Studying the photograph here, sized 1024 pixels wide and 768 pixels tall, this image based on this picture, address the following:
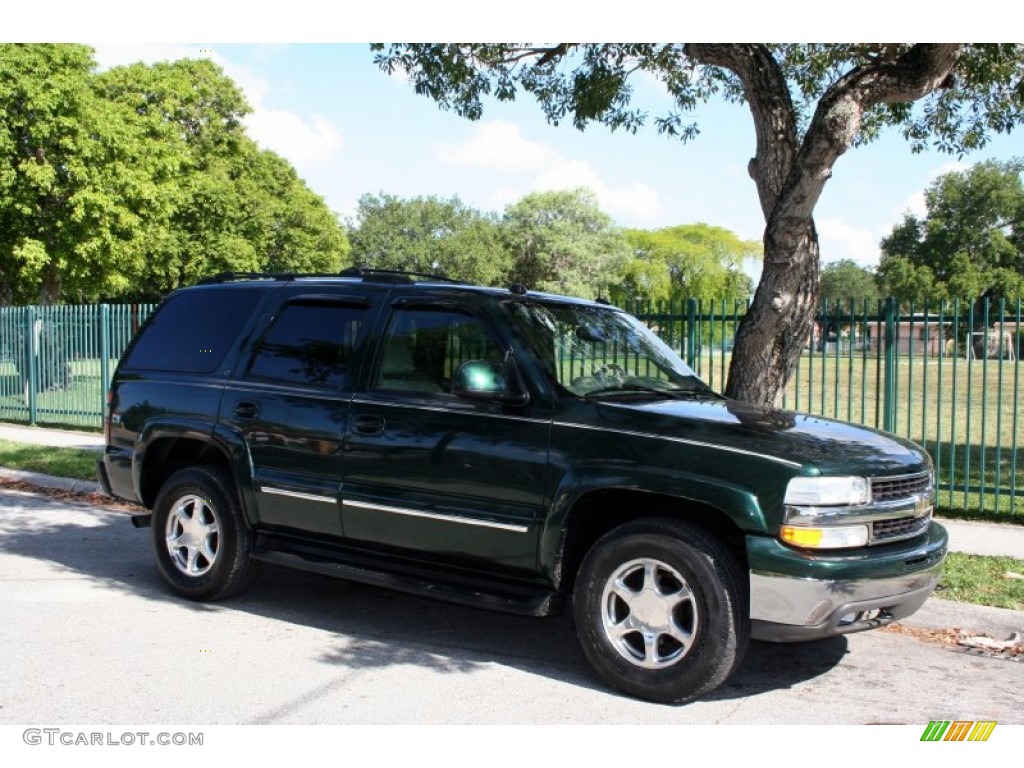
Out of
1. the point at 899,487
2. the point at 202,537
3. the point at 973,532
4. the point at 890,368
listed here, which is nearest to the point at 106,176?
the point at 890,368

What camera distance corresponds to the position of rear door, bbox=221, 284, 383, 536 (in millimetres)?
5750

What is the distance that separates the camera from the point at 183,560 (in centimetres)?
646

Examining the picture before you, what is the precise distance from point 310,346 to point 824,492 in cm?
318

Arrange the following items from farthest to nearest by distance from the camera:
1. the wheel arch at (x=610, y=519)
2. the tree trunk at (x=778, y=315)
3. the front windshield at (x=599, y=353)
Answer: the tree trunk at (x=778, y=315), the front windshield at (x=599, y=353), the wheel arch at (x=610, y=519)

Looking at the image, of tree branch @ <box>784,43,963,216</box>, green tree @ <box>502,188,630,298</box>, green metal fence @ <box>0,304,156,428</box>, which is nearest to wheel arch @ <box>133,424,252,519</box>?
tree branch @ <box>784,43,963,216</box>

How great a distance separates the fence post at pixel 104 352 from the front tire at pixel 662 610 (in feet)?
44.5

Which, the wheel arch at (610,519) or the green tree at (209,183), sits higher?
the green tree at (209,183)

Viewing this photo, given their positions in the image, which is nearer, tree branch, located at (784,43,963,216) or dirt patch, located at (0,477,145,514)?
tree branch, located at (784,43,963,216)

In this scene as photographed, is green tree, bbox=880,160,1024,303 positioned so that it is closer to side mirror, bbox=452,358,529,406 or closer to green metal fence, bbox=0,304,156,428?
green metal fence, bbox=0,304,156,428

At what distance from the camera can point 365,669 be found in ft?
16.9

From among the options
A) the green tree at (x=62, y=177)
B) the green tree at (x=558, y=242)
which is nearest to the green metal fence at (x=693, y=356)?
the green tree at (x=62, y=177)
